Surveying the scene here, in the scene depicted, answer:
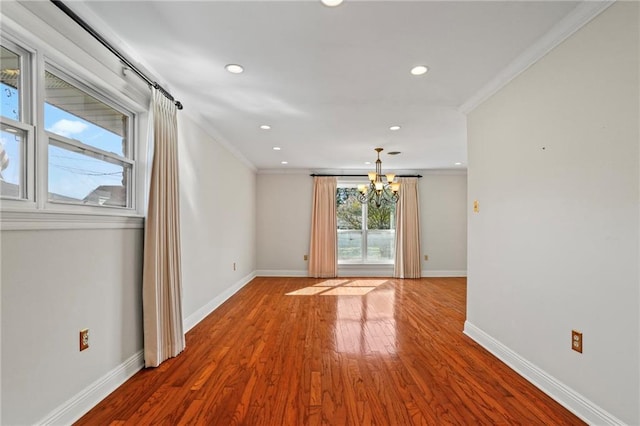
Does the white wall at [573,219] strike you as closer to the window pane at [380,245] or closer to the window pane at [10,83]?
the window pane at [10,83]

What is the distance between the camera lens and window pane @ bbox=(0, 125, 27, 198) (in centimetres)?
149

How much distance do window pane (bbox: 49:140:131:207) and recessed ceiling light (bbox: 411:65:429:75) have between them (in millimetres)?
2484

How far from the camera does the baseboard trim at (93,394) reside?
1725 mm

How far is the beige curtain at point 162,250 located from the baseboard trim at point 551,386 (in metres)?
2.86

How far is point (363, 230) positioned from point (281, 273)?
2.15m

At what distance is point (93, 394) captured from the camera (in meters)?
1.98

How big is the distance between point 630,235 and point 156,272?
310 centimetres

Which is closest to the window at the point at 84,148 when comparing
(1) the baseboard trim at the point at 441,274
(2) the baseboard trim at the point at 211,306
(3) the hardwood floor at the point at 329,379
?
(3) the hardwood floor at the point at 329,379

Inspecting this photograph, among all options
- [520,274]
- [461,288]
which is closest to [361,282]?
[461,288]

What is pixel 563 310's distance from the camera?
6.67 feet

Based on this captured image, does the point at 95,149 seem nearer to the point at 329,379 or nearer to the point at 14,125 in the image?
the point at 14,125

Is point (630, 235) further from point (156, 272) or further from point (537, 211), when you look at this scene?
point (156, 272)

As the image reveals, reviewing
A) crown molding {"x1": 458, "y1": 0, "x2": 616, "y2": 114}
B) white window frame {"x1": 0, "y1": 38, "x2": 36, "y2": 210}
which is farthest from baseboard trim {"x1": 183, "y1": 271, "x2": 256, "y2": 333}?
crown molding {"x1": 458, "y1": 0, "x2": 616, "y2": 114}

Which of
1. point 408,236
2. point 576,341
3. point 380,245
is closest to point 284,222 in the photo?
point 380,245
